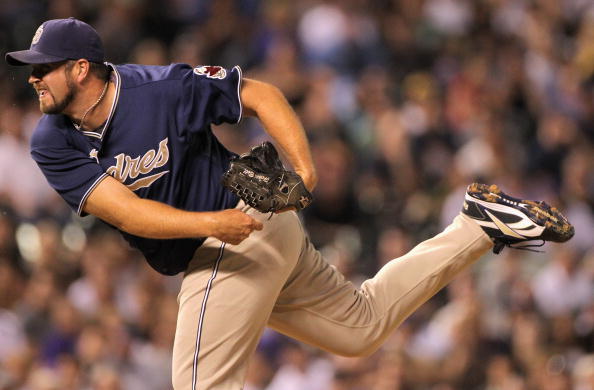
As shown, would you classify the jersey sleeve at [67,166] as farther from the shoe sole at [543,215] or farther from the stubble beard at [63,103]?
the shoe sole at [543,215]

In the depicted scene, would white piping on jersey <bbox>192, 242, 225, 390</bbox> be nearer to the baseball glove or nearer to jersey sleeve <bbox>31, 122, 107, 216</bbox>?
the baseball glove

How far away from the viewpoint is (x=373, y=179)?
7945 mm

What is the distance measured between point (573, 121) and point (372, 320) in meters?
5.24

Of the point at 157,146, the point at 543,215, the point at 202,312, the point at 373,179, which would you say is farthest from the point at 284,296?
the point at 373,179

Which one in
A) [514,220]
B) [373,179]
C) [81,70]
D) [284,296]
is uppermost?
[81,70]

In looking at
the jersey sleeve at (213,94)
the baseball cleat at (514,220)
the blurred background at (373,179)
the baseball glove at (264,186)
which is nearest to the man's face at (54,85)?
the jersey sleeve at (213,94)

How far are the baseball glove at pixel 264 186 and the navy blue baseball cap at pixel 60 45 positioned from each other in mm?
694

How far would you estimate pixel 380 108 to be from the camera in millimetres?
8570

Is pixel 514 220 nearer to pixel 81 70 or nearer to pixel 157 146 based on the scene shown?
pixel 157 146

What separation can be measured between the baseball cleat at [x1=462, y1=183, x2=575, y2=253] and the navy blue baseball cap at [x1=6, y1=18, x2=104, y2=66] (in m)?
1.77

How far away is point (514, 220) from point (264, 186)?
123 centimetres

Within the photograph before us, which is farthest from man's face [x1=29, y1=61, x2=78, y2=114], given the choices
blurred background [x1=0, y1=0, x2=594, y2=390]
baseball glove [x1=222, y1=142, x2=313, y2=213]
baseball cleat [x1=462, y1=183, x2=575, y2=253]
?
blurred background [x1=0, y1=0, x2=594, y2=390]

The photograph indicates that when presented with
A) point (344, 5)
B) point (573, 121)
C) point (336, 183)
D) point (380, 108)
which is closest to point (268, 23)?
point (344, 5)

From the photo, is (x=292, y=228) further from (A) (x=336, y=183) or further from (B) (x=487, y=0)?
(B) (x=487, y=0)
